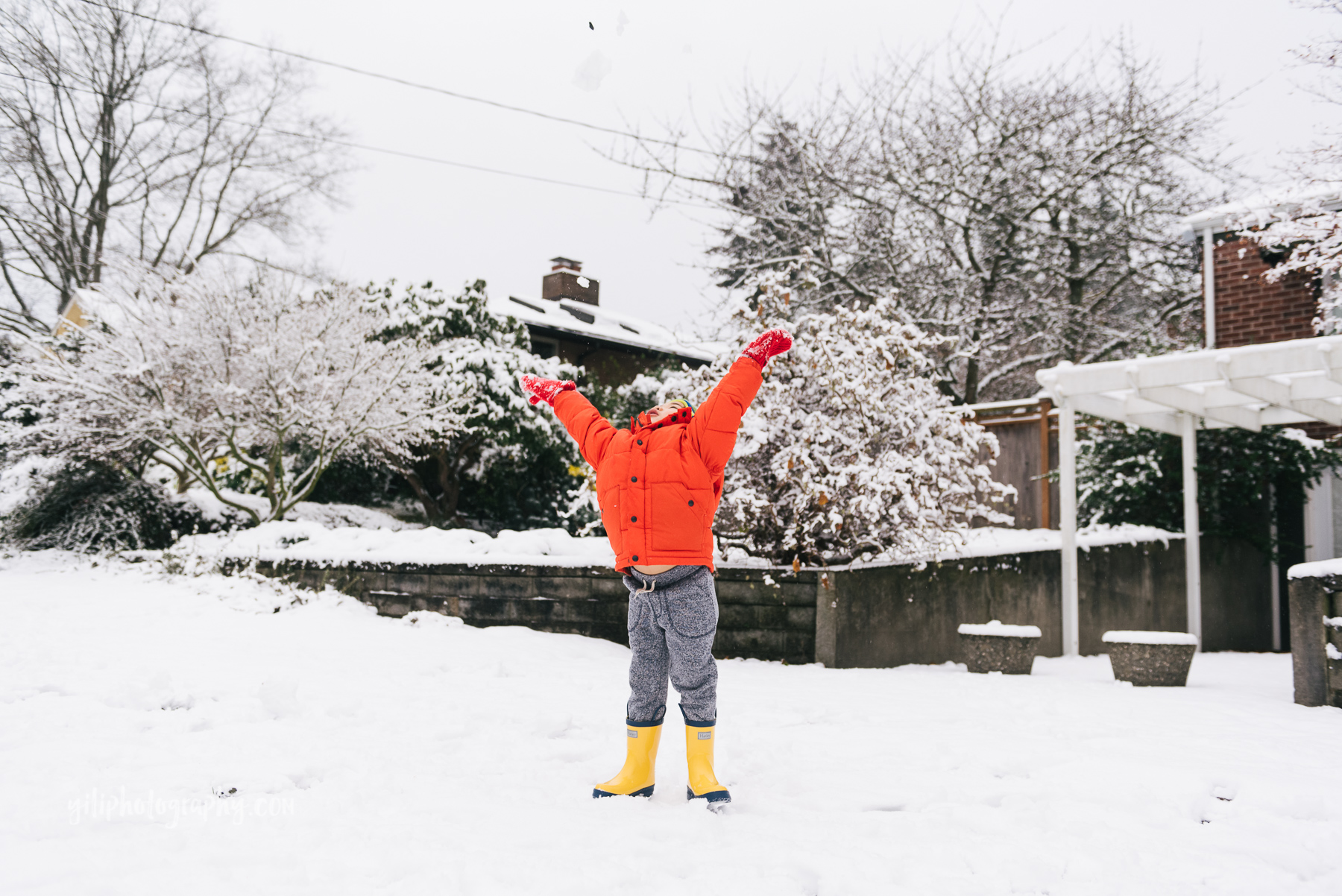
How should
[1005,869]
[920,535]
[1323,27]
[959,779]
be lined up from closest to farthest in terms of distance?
[1005,869], [959,779], [920,535], [1323,27]

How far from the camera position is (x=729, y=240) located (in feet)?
42.4

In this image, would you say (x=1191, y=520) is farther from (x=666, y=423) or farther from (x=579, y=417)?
(x=579, y=417)

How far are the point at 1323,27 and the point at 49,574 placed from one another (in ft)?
44.8

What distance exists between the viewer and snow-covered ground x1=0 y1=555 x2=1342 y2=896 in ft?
8.18

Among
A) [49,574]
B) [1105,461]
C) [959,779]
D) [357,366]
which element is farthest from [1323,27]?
[49,574]

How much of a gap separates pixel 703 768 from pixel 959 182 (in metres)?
11.2

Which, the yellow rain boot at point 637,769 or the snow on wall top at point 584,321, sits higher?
the snow on wall top at point 584,321

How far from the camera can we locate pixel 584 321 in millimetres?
21516

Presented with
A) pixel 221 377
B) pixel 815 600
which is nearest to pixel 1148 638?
pixel 815 600

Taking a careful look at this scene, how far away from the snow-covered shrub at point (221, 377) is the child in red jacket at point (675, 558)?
7.75 meters

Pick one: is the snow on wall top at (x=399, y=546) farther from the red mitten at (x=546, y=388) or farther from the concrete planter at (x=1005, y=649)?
the red mitten at (x=546, y=388)

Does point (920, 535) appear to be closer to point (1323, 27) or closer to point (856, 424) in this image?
point (856, 424)

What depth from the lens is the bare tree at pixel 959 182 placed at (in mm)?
12188

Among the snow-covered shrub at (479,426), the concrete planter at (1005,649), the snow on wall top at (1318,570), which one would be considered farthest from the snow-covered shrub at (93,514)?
the snow on wall top at (1318,570)
